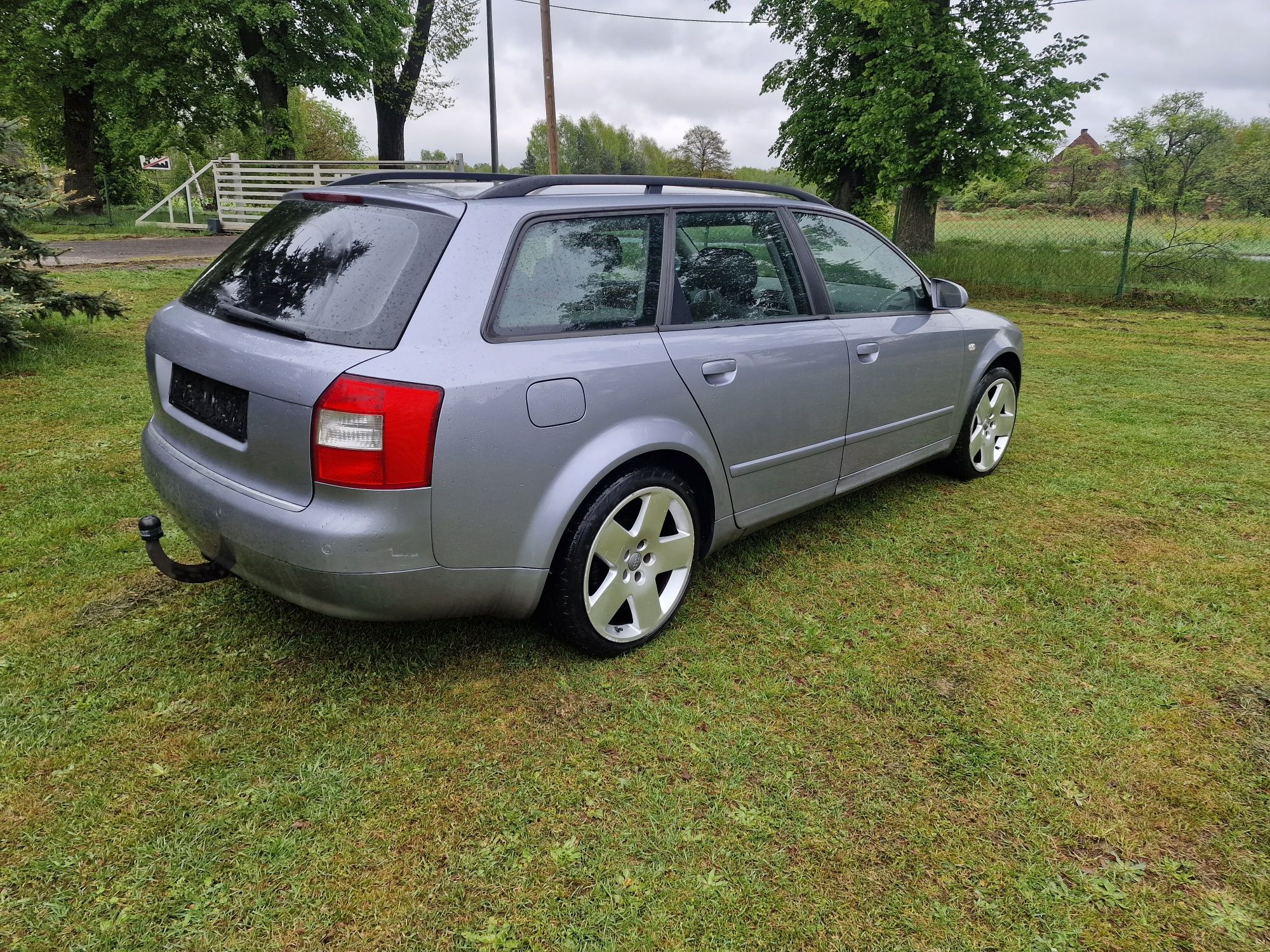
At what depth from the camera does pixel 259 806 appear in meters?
2.22

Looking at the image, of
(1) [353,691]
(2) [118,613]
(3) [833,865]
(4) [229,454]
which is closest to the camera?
(3) [833,865]

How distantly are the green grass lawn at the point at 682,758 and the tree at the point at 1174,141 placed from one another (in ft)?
128

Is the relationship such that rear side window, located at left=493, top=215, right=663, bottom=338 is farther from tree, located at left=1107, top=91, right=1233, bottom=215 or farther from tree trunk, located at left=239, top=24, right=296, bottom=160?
tree, located at left=1107, top=91, right=1233, bottom=215

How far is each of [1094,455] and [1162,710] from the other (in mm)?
3185

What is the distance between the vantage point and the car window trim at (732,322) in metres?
3.03

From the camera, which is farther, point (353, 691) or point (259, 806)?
point (353, 691)

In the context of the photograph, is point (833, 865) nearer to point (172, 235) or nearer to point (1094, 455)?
point (1094, 455)

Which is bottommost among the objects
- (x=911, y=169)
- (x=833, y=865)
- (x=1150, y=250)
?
(x=833, y=865)

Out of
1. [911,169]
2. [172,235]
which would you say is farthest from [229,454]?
[172,235]

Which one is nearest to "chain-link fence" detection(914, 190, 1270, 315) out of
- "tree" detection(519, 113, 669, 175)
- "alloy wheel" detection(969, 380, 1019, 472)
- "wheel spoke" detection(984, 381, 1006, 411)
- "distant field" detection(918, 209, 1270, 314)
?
"distant field" detection(918, 209, 1270, 314)

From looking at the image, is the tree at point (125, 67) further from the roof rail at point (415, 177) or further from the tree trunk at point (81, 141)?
the roof rail at point (415, 177)

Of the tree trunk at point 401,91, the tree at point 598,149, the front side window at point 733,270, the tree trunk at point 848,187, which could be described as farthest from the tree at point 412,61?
the tree at point 598,149

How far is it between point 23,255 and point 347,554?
6.53 meters

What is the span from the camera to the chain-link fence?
12.9m
